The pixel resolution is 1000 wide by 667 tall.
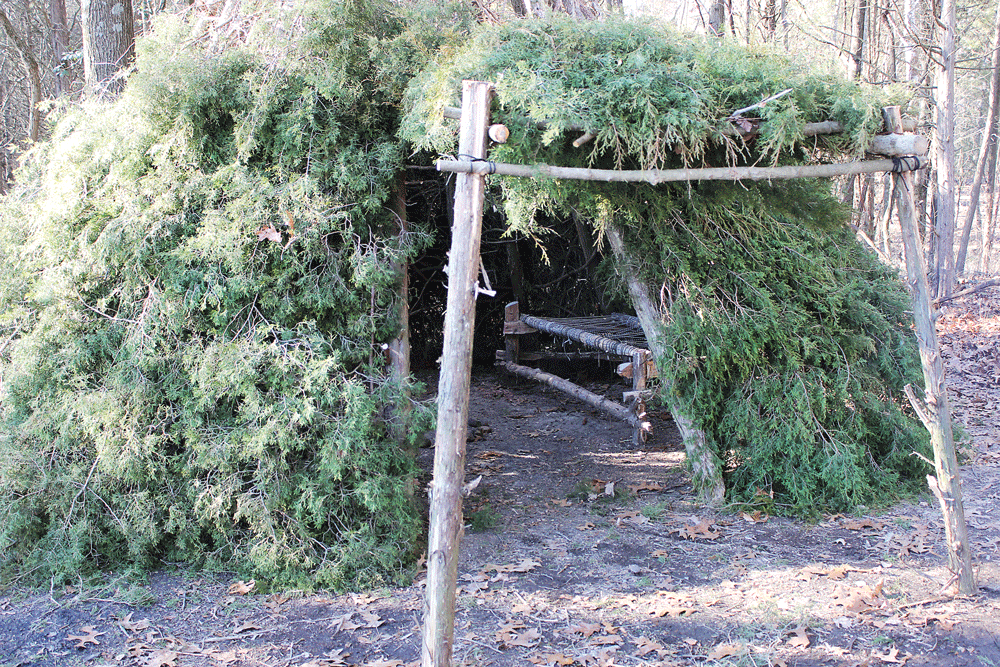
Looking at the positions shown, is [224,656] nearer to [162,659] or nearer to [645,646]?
[162,659]

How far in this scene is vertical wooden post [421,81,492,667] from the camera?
322 cm

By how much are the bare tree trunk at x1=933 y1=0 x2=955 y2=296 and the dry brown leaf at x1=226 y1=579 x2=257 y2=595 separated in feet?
39.9

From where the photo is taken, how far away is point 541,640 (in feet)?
12.5

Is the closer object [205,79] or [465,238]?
[465,238]

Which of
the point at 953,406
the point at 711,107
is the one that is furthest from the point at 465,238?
the point at 953,406

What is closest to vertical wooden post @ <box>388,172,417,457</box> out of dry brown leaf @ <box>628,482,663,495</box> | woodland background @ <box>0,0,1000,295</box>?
dry brown leaf @ <box>628,482,663,495</box>

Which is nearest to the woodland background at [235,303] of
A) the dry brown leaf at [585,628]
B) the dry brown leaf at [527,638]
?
the dry brown leaf at [527,638]

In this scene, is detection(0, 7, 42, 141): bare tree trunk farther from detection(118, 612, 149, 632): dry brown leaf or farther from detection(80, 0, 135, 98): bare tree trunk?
detection(118, 612, 149, 632): dry brown leaf

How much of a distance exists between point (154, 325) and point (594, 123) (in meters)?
3.21

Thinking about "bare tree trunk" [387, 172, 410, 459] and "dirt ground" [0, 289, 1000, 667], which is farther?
"bare tree trunk" [387, 172, 410, 459]

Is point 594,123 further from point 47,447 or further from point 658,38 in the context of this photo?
point 47,447

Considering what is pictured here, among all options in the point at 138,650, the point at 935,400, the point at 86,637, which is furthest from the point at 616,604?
the point at 86,637

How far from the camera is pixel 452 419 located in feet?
10.6

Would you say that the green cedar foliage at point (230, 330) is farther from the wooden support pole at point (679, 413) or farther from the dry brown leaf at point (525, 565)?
the wooden support pole at point (679, 413)
